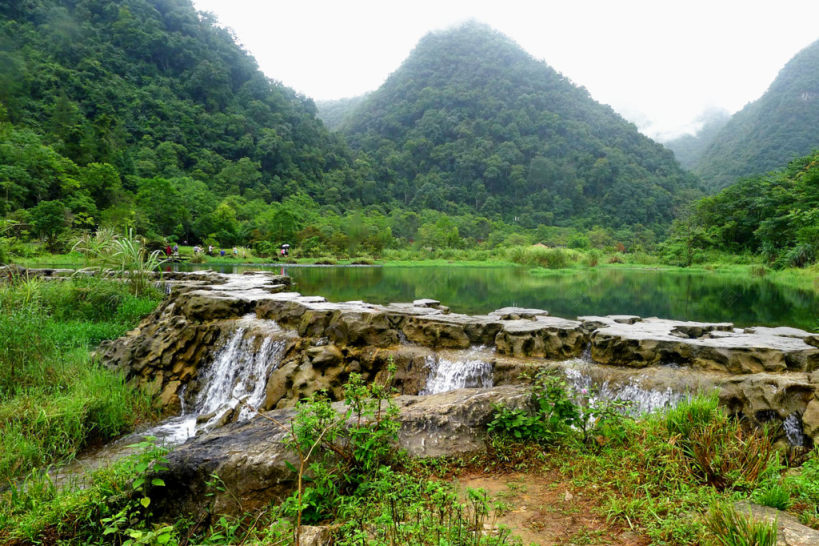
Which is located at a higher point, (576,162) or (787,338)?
(576,162)

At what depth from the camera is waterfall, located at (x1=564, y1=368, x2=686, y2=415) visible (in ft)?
15.5

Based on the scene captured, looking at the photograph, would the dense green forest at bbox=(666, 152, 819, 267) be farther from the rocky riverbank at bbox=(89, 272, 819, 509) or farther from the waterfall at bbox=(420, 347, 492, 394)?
the waterfall at bbox=(420, 347, 492, 394)

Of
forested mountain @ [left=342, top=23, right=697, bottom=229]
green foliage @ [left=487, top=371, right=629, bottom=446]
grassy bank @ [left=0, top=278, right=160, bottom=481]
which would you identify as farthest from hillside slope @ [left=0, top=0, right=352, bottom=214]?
green foliage @ [left=487, top=371, right=629, bottom=446]

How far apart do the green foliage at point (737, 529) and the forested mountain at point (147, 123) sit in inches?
1248

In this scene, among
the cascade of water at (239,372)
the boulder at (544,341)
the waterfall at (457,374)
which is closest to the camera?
the waterfall at (457,374)

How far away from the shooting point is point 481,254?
132 feet

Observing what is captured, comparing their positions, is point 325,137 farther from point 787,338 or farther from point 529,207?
point 787,338

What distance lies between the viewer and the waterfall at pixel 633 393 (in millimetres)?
4715

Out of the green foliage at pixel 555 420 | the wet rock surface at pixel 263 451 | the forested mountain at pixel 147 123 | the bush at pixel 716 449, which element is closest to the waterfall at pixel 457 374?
the wet rock surface at pixel 263 451

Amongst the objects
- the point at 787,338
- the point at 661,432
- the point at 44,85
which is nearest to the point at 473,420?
the point at 661,432

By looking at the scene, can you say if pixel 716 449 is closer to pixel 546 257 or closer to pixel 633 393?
pixel 633 393

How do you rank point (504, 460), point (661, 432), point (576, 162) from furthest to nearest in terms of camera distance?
point (576, 162), point (504, 460), point (661, 432)

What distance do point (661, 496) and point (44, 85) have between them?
66583 mm

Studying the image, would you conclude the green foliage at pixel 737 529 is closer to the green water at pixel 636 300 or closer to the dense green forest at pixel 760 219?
the green water at pixel 636 300
